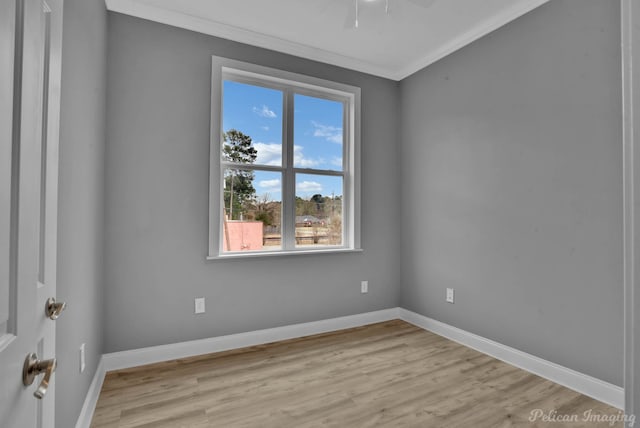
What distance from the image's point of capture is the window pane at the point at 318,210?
3.20 m

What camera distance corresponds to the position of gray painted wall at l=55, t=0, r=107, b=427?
54.2 inches

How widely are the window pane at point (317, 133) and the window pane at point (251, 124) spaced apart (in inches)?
7.9

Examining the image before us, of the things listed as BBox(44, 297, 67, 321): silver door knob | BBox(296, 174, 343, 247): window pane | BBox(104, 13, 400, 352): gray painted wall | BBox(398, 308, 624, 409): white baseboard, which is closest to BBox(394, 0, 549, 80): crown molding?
BBox(104, 13, 400, 352): gray painted wall

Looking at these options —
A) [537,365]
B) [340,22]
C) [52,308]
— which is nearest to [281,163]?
[340,22]

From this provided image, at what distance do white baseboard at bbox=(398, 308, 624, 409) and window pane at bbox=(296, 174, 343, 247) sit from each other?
1.31 meters

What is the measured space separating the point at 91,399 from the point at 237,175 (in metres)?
1.86

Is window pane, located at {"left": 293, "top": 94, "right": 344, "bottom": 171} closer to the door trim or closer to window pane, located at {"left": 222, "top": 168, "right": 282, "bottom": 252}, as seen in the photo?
window pane, located at {"left": 222, "top": 168, "right": 282, "bottom": 252}

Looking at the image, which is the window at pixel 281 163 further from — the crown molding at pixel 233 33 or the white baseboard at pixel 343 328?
the white baseboard at pixel 343 328

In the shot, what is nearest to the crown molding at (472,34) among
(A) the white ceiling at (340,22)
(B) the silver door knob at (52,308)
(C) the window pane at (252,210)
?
(A) the white ceiling at (340,22)

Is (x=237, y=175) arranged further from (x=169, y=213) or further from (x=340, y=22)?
(x=340, y=22)

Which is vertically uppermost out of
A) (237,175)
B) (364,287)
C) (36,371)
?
(237,175)

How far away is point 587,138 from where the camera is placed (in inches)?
82.1

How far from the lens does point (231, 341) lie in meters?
2.75

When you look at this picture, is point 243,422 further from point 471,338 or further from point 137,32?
point 137,32
